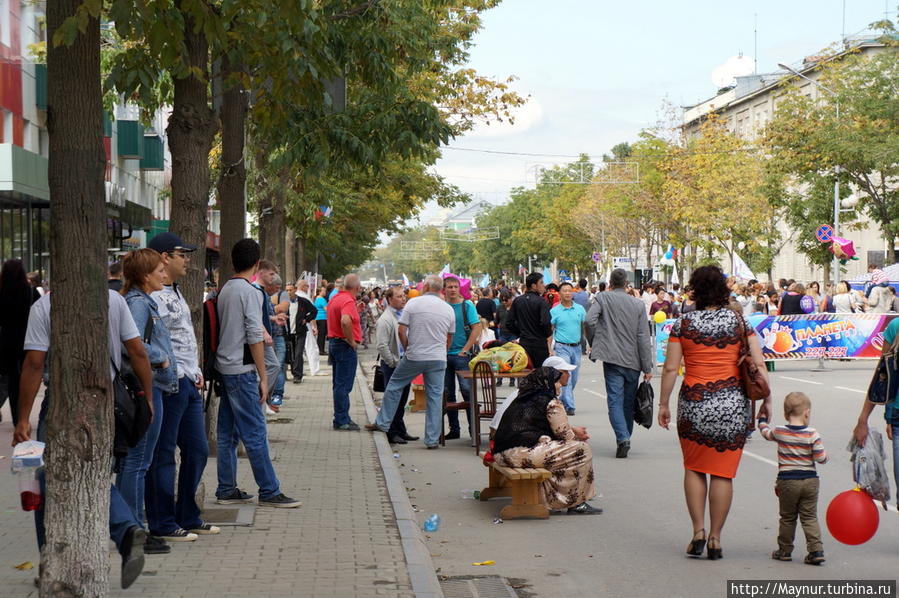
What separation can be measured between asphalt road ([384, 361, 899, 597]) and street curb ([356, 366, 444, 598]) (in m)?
0.18

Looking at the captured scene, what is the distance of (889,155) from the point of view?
3688 cm

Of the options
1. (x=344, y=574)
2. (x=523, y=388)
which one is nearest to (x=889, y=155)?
(x=523, y=388)

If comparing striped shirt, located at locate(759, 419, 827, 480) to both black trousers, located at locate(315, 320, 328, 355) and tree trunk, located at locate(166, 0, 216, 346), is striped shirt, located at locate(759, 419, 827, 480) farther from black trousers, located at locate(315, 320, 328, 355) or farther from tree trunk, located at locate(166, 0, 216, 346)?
black trousers, located at locate(315, 320, 328, 355)

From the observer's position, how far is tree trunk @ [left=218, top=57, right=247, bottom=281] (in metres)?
12.8

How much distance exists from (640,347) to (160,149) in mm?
36326

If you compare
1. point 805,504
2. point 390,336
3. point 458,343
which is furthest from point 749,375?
point 390,336

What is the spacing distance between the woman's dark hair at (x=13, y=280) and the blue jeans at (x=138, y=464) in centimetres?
544

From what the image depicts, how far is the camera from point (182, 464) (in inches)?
310

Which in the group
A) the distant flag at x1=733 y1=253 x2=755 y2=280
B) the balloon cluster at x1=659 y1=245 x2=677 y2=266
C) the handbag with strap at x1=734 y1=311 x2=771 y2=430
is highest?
the balloon cluster at x1=659 y1=245 x2=677 y2=266

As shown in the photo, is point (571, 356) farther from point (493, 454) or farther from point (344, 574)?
point (344, 574)

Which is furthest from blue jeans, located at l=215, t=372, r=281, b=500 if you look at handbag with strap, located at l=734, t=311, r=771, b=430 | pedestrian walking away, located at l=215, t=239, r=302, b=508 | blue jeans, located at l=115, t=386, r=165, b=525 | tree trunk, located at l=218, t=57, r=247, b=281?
tree trunk, located at l=218, t=57, r=247, b=281

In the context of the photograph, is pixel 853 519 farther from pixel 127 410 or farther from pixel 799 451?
pixel 127 410

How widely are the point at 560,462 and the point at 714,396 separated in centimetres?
205

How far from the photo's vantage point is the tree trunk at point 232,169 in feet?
42.0
